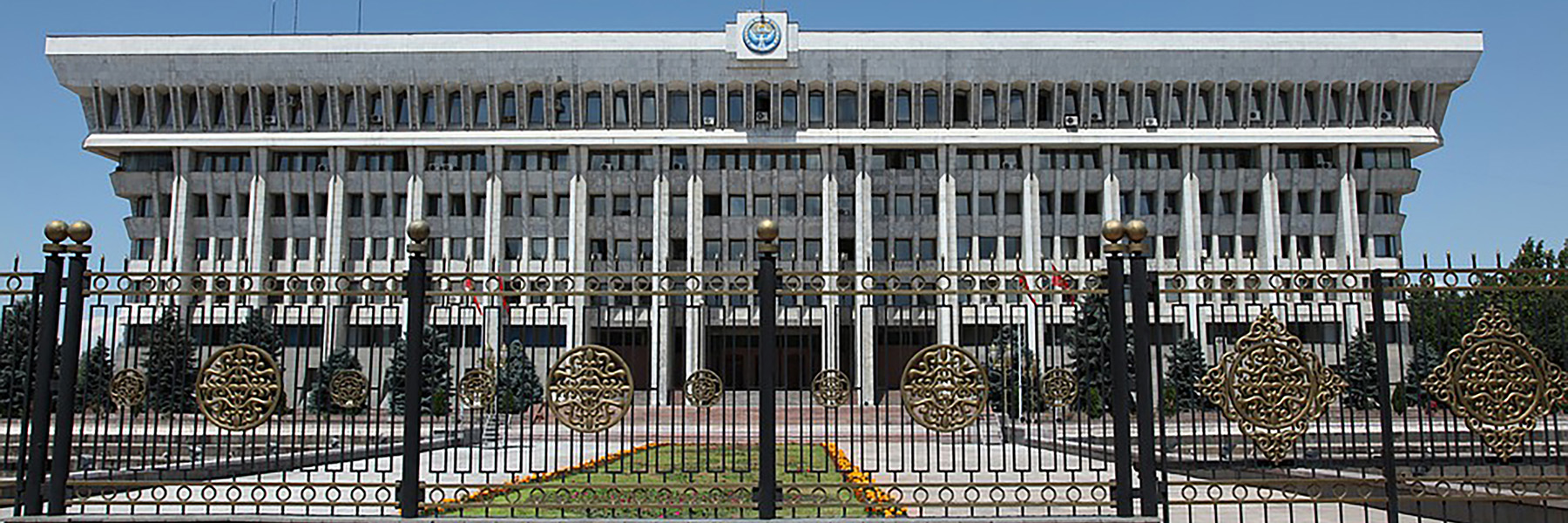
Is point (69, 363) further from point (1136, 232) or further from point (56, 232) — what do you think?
point (1136, 232)

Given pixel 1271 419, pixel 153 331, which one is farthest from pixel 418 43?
pixel 1271 419

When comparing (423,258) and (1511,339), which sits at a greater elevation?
(423,258)

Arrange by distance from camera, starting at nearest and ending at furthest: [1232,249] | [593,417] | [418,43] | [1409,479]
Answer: [593,417] < [1409,479] < [418,43] < [1232,249]

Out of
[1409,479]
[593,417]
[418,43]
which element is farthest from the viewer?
[418,43]

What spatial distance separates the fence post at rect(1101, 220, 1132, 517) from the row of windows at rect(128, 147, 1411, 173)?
41.0 metres

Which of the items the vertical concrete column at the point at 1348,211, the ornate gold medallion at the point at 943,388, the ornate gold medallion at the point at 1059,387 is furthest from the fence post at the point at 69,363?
the vertical concrete column at the point at 1348,211

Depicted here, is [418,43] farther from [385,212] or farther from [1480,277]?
[1480,277]

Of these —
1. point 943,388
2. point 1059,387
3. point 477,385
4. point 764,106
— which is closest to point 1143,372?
point 1059,387

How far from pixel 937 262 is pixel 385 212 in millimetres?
23256

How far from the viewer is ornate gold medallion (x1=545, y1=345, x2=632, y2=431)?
8.25 metres

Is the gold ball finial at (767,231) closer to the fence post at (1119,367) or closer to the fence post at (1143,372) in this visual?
the fence post at (1119,367)

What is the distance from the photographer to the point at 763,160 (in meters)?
48.9

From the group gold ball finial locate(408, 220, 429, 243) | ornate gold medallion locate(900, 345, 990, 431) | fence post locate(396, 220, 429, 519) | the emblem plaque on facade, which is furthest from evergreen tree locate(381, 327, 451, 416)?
ornate gold medallion locate(900, 345, 990, 431)

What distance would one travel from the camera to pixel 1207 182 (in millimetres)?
48469
